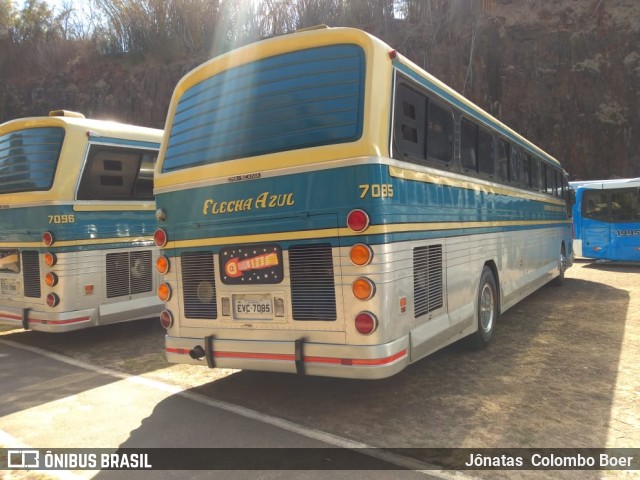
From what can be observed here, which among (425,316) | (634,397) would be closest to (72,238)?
(425,316)

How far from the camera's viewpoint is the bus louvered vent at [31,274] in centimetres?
691

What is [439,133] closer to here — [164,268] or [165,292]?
[164,268]

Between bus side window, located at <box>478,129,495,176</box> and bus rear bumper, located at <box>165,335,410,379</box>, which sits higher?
bus side window, located at <box>478,129,495,176</box>

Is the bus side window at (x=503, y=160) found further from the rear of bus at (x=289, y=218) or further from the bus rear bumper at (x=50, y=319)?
the bus rear bumper at (x=50, y=319)

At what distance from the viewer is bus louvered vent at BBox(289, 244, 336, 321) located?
403cm

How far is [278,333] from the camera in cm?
426

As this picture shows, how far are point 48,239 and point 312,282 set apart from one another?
450 cm

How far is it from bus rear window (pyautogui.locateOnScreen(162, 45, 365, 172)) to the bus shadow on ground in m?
2.36

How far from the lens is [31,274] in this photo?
6996 mm

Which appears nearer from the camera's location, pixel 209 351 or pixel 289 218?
pixel 289 218

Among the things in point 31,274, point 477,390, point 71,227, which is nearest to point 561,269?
point 477,390

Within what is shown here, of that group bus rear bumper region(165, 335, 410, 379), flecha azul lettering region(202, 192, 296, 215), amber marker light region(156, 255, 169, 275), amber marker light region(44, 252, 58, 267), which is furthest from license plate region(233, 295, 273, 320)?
amber marker light region(44, 252, 58, 267)

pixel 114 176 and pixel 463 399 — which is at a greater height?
pixel 114 176

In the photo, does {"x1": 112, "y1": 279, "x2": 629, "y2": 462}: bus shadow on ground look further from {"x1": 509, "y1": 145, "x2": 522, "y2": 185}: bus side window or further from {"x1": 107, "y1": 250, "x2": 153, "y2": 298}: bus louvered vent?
{"x1": 107, "y1": 250, "x2": 153, "y2": 298}: bus louvered vent
